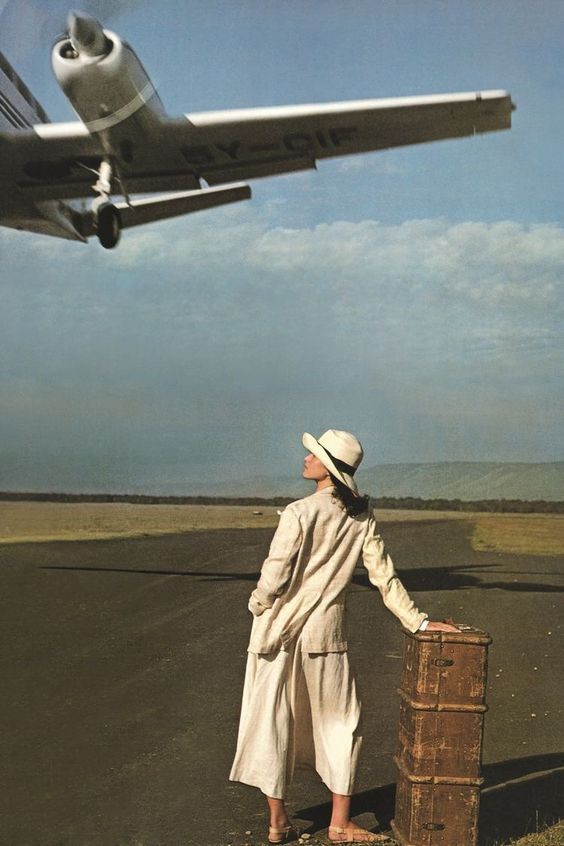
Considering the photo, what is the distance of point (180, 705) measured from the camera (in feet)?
18.6

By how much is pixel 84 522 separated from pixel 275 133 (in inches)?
628

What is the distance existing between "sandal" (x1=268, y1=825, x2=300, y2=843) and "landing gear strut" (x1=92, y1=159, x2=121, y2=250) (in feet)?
43.5

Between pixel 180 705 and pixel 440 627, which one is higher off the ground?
pixel 440 627

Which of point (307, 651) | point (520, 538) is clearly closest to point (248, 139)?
point (307, 651)

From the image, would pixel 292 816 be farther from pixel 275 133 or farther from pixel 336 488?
pixel 275 133

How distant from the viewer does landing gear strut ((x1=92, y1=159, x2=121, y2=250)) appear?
15.3 m

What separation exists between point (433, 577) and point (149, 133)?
8.03 m

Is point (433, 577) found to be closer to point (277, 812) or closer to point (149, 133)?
point (149, 133)

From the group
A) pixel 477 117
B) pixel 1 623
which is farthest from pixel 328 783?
pixel 477 117

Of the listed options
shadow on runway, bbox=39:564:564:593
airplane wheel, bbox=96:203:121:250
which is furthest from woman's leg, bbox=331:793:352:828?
airplane wheel, bbox=96:203:121:250

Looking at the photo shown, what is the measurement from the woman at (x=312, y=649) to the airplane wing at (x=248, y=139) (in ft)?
40.1

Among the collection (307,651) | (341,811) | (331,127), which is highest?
(331,127)

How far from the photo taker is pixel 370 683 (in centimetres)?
632

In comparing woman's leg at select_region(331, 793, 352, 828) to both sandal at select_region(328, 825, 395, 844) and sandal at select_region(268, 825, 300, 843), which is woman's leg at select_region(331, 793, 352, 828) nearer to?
sandal at select_region(328, 825, 395, 844)
